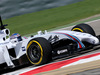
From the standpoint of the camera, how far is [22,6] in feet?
33.4

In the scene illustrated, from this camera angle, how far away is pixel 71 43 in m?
4.49

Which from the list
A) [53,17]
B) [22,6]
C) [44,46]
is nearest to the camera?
[44,46]

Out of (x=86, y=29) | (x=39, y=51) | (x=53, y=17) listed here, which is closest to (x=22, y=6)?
(x=53, y=17)

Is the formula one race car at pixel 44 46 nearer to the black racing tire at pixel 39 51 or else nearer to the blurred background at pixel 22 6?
the black racing tire at pixel 39 51

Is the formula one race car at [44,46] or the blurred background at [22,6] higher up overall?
the blurred background at [22,6]

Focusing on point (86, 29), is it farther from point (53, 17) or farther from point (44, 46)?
point (53, 17)

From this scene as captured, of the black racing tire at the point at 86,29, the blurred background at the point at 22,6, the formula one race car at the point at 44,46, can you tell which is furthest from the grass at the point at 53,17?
the formula one race car at the point at 44,46

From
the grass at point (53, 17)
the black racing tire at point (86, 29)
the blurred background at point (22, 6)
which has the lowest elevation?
the black racing tire at point (86, 29)

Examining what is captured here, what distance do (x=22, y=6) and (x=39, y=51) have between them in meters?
6.37

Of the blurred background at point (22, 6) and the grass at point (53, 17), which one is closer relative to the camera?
the grass at point (53, 17)

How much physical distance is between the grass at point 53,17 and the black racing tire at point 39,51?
5.20 meters

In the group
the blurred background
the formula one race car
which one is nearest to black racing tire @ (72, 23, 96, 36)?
the formula one race car

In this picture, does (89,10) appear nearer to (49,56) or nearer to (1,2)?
(1,2)

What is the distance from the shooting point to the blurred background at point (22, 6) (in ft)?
33.4
